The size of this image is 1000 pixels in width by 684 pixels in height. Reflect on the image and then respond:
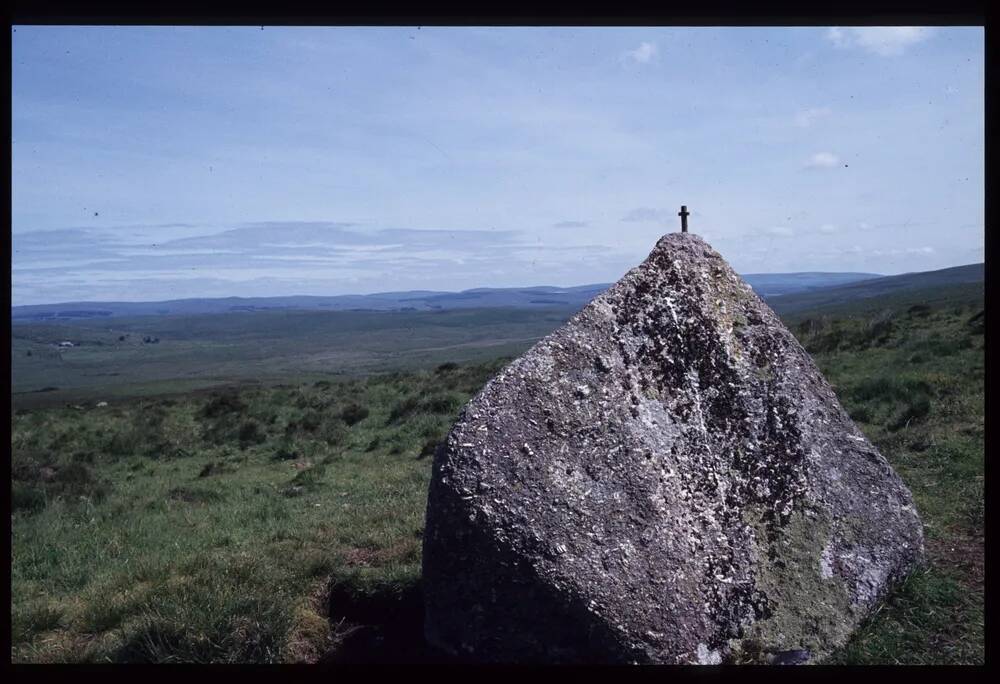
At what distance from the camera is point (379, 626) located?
18.1 feet

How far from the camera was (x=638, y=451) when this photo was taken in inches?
188

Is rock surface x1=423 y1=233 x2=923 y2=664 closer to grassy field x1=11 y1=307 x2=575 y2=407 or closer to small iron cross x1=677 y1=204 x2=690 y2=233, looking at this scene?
small iron cross x1=677 y1=204 x2=690 y2=233

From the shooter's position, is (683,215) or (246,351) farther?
(246,351)

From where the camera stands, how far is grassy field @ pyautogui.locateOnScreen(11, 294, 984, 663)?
202 inches

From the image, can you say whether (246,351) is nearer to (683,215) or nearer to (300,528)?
(300,528)

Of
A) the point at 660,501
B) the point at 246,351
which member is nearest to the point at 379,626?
the point at 660,501

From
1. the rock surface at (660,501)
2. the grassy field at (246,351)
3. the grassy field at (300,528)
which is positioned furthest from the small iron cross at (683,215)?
the grassy field at (246,351)

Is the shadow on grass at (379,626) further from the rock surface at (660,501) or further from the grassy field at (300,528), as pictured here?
the rock surface at (660,501)

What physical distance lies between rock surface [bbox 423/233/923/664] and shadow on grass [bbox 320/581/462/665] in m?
0.41

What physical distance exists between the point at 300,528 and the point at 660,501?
5038 mm

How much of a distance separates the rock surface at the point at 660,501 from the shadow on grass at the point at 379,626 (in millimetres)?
414

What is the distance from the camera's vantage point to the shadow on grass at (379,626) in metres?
5.05
